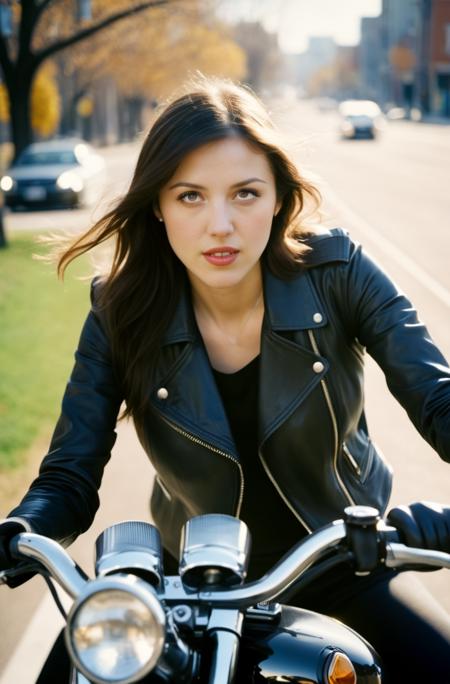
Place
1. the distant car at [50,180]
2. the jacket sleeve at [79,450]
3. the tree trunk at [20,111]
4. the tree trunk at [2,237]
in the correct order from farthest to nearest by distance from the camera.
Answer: the tree trunk at [20,111]
the distant car at [50,180]
the tree trunk at [2,237]
the jacket sleeve at [79,450]

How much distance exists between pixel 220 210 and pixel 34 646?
78.3 inches

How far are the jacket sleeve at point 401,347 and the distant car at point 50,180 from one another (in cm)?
1867

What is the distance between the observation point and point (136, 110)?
68812mm

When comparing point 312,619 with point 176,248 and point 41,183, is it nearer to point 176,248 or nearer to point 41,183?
point 176,248

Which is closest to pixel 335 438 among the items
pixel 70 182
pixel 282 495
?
pixel 282 495

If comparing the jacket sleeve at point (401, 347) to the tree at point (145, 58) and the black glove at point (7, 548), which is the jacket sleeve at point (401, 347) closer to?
the black glove at point (7, 548)

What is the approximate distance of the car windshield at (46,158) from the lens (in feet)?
71.7

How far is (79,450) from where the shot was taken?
2.44 metres

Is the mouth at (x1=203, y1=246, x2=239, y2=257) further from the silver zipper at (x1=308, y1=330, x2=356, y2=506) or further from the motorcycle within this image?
the motorcycle

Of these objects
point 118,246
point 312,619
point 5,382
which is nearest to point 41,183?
point 5,382

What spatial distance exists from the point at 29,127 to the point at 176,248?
21.5 metres

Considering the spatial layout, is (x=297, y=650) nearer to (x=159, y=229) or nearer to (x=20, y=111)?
(x=159, y=229)

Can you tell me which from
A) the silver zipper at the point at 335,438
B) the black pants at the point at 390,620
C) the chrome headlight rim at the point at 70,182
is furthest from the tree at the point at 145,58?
the black pants at the point at 390,620

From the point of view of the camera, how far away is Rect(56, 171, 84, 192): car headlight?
20609 mm
